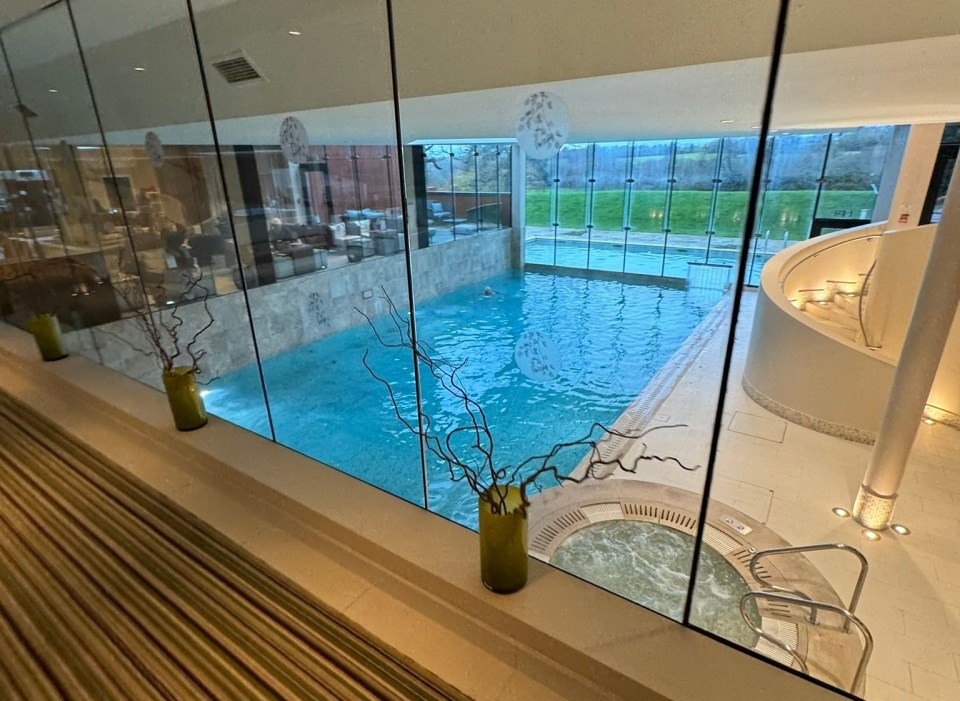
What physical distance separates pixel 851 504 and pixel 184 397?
4702mm

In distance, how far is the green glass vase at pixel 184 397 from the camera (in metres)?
2.40

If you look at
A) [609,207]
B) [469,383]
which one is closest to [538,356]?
[469,383]

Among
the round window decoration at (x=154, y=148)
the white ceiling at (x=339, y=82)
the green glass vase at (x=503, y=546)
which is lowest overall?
the green glass vase at (x=503, y=546)

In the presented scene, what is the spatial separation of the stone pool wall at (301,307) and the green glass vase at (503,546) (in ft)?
7.15

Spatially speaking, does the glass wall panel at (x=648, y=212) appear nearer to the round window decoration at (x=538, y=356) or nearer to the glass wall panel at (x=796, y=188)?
the glass wall panel at (x=796, y=188)

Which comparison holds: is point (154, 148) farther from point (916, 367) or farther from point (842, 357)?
point (842, 357)

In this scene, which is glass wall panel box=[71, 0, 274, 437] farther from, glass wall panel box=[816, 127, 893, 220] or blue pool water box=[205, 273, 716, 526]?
glass wall panel box=[816, 127, 893, 220]

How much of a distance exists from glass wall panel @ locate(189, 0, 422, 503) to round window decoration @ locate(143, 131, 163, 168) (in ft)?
2.17

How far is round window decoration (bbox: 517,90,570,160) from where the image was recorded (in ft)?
9.77

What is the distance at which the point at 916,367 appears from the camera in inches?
127

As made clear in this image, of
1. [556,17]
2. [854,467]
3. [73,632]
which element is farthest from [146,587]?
[854,467]

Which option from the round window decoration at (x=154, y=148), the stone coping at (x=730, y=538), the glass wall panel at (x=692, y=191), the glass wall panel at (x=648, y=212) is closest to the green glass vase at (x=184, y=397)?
the stone coping at (x=730, y=538)

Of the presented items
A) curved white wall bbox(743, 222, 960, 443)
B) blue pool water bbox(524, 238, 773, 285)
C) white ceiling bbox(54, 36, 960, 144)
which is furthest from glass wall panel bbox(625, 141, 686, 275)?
white ceiling bbox(54, 36, 960, 144)

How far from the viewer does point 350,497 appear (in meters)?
1.91
